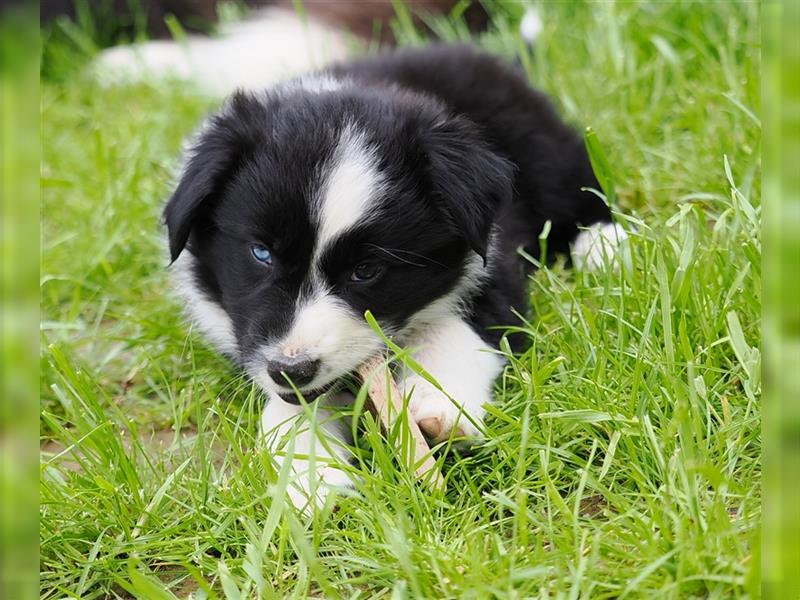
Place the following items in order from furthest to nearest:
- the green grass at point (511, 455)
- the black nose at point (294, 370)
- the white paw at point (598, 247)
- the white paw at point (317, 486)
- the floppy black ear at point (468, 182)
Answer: the white paw at point (598, 247)
the floppy black ear at point (468, 182)
the black nose at point (294, 370)
the white paw at point (317, 486)
the green grass at point (511, 455)

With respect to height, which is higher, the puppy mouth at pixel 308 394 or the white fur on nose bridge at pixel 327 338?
the white fur on nose bridge at pixel 327 338

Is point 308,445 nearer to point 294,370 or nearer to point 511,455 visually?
point 294,370

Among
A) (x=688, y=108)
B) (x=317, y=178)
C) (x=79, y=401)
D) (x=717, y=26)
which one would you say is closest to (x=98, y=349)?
(x=79, y=401)

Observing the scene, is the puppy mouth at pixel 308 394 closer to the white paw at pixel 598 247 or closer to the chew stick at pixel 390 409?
the chew stick at pixel 390 409

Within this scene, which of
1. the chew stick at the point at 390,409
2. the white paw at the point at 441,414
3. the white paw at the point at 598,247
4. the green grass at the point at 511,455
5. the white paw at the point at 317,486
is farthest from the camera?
the white paw at the point at 598,247

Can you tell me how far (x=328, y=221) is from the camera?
2.44 metres

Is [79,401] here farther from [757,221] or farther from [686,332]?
[757,221]

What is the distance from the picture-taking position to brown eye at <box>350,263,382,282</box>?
2.53 m

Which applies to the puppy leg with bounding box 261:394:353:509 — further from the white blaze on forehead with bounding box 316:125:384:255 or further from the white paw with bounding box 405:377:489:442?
the white blaze on forehead with bounding box 316:125:384:255

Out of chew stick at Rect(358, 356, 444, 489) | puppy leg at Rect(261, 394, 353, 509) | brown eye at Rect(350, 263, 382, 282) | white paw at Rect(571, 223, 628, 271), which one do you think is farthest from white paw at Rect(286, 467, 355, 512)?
white paw at Rect(571, 223, 628, 271)

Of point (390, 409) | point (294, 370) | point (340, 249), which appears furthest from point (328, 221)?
point (390, 409)

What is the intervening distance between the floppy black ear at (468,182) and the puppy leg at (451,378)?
9.8 inches

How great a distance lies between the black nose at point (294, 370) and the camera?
235 cm

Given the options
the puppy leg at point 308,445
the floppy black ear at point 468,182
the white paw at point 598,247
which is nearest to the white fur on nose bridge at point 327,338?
the puppy leg at point 308,445
